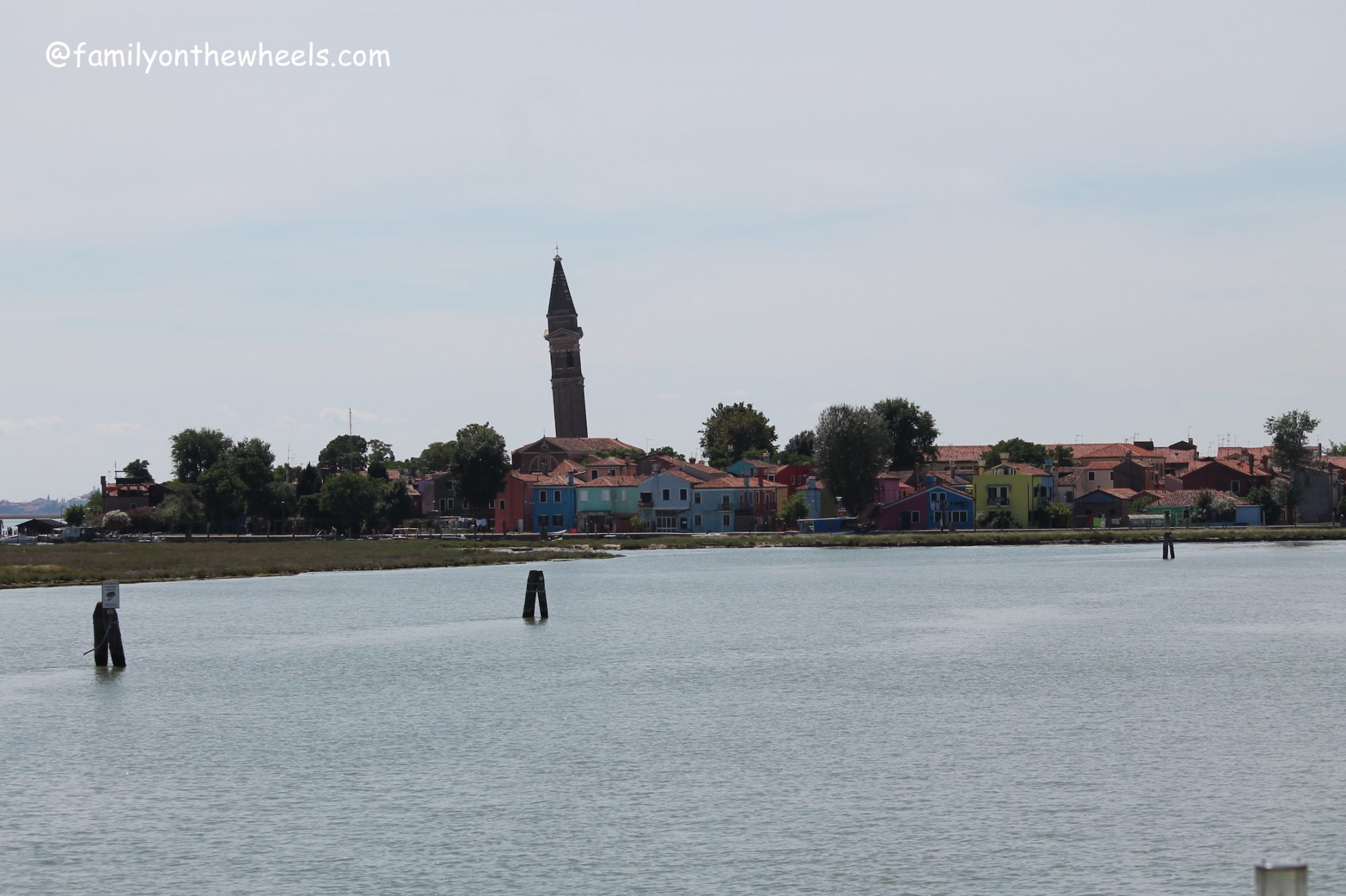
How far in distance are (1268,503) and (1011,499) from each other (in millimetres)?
25361

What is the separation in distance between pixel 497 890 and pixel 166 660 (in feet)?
95.3

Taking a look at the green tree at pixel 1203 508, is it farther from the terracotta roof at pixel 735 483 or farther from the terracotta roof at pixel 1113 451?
the terracotta roof at pixel 735 483

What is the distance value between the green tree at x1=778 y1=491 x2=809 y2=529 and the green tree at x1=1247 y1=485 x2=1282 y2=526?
4416 cm

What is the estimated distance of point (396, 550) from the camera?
114062mm

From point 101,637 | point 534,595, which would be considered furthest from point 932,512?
point 101,637

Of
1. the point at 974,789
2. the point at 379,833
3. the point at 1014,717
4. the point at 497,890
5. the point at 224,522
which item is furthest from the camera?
the point at 224,522


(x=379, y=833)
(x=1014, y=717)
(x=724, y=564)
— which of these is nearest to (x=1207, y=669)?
(x=1014, y=717)

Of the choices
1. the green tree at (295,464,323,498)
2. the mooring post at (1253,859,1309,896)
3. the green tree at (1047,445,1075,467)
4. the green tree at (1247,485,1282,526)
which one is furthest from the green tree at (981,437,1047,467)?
the mooring post at (1253,859,1309,896)

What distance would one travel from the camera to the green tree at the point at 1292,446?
461 ft

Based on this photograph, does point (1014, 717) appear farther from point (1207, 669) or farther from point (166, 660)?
point (166, 660)

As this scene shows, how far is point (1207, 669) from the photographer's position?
40.7m

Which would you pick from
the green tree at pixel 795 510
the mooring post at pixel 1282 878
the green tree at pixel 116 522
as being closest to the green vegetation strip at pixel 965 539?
the green tree at pixel 795 510

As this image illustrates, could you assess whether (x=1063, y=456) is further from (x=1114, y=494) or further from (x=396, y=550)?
(x=396, y=550)

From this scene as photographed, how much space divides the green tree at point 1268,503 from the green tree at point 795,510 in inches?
1739
